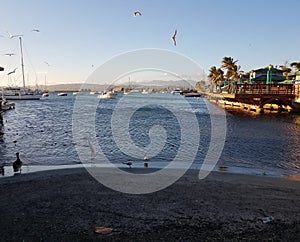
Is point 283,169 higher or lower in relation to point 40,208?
lower

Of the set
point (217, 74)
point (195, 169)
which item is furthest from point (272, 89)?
point (217, 74)

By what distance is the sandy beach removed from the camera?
18.2 feet

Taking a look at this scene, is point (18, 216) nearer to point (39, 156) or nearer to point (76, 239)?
point (76, 239)

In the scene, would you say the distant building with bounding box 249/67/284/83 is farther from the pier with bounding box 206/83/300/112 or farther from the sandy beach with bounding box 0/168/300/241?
the sandy beach with bounding box 0/168/300/241

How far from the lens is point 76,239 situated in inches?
209

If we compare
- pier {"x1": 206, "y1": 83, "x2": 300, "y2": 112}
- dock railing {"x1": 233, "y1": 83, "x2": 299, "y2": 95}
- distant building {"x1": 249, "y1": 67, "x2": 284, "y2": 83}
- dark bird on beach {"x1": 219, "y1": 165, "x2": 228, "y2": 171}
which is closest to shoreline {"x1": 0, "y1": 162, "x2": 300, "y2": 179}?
dark bird on beach {"x1": 219, "y1": 165, "x2": 228, "y2": 171}

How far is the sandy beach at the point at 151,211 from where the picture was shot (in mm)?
5539

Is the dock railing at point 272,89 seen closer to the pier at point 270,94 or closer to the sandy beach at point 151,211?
the pier at point 270,94

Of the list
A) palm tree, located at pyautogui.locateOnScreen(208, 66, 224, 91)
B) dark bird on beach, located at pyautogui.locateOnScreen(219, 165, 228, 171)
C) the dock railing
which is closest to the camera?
dark bird on beach, located at pyautogui.locateOnScreen(219, 165, 228, 171)

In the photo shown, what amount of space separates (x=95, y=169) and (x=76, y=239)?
22.2 ft

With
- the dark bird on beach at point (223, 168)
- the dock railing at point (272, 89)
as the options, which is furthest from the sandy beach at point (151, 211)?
the dock railing at point (272, 89)

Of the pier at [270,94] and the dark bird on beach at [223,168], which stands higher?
the pier at [270,94]

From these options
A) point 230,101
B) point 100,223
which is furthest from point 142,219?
point 230,101

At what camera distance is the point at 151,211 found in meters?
6.81
